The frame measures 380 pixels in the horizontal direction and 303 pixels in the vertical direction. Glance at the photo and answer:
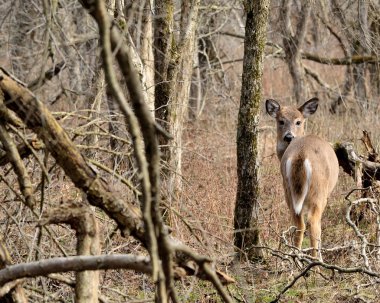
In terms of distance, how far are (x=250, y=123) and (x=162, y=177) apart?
1059 mm

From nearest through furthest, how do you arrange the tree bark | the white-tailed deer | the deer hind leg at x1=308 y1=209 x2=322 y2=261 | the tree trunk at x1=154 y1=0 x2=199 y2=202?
the tree trunk at x1=154 y1=0 x2=199 y2=202, the deer hind leg at x1=308 y1=209 x2=322 y2=261, the white-tailed deer, the tree bark

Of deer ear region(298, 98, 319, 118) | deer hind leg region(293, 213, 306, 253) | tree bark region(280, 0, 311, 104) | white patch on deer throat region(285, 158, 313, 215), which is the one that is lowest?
deer hind leg region(293, 213, 306, 253)

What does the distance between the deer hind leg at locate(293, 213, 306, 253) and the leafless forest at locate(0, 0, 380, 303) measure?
156mm

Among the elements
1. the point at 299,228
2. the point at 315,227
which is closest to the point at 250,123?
the point at 299,228

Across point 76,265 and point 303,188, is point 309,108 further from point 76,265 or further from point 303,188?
point 76,265

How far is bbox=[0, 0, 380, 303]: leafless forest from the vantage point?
12.7 ft

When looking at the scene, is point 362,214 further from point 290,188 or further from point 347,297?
point 347,297

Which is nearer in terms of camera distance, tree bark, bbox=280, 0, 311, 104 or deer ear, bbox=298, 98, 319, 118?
deer ear, bbox=298, 98, 319, 118

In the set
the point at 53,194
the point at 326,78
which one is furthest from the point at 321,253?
the point at 326,78

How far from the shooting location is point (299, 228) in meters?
8.16

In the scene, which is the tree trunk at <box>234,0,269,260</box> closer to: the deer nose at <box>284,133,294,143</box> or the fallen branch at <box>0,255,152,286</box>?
the deer nose at <box>284,133,294,143</box>

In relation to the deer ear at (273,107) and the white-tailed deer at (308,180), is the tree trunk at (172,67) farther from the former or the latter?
the deer ear at (273,107)

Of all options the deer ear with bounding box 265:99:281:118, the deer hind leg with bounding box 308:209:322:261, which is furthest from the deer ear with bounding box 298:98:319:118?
the deer hind leg with bounding box 308:209:322:261

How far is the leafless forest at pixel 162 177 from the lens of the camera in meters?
3.87
